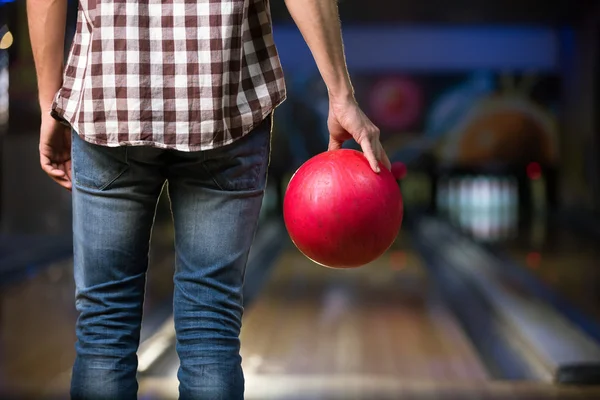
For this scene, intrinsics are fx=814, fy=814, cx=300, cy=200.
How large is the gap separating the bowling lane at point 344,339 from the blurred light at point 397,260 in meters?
0.41

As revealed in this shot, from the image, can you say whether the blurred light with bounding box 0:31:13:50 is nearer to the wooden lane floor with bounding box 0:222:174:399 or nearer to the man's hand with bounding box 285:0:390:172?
the wooden lane floor with bounding box 0:222:174:399

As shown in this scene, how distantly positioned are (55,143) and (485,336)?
2.81 meters

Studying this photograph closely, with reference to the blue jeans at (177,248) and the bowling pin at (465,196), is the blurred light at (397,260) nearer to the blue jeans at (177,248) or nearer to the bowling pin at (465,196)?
the bowling pin at (465,196)

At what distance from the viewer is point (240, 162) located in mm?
1057

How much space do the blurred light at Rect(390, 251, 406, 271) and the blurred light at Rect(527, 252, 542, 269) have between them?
864 millimetres

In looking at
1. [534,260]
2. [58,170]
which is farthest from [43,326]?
[534,260]

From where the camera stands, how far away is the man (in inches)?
40.2

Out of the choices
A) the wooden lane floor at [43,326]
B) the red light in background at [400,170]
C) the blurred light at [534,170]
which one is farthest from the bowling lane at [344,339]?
the blurred light at [534,170]

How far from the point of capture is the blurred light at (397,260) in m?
5.66

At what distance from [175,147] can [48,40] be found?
255 millimetres

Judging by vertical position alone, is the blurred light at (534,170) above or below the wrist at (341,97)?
below

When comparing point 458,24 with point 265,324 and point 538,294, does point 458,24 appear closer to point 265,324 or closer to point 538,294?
point 538,294

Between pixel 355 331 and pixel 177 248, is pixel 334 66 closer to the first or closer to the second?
pixel 177 248

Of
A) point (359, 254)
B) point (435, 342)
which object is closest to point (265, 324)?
point (435, 342)
